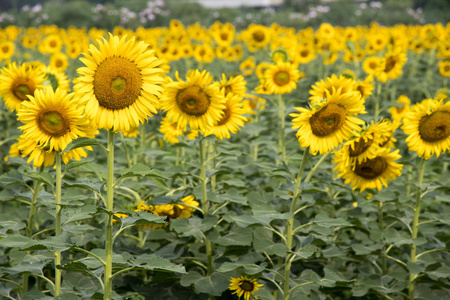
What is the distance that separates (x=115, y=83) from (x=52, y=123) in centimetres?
43

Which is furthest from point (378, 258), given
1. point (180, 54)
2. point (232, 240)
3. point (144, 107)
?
point (180, 54)

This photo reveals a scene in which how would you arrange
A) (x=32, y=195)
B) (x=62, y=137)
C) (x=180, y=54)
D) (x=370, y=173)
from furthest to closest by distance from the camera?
(x=180, y=54)
(x=370, y=173)
(x=32, y=195)
(x=62, y=137)

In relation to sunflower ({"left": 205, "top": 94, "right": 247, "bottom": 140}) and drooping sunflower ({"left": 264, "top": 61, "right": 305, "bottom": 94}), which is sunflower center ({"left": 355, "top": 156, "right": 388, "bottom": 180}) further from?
drooping sunflower ({"left": 264, "top": 61, "right": 305, "bottom": 94})

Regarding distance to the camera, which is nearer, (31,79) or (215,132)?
(31,79)

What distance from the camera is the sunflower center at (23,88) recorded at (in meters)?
2.76

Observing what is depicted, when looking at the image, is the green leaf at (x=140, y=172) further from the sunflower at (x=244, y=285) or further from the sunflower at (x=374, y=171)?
the sunflower at (x=374, y=171)

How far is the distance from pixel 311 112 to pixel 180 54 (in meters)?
4.32

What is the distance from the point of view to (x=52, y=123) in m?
2.21

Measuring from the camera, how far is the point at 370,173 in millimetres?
2887

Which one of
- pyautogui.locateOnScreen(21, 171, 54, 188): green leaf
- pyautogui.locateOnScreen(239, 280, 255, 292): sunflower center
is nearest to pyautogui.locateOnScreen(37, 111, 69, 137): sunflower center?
pyautogui.locateOnScreen(21, 171, 54, 188): green leaf

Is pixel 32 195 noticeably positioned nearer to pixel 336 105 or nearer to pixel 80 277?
pixel 80 277

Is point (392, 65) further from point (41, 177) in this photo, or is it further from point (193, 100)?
point (41, 177)

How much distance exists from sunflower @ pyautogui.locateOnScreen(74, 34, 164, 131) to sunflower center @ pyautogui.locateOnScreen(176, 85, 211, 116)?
2.12 ft

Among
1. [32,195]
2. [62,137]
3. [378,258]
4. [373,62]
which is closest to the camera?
[62,137]
